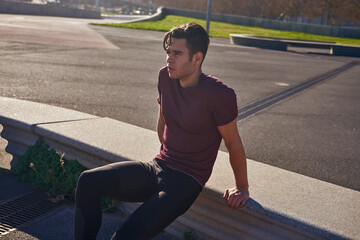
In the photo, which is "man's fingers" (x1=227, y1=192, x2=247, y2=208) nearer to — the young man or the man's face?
the young man

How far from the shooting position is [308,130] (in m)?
6.98

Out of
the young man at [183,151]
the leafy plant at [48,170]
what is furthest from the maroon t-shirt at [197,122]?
the leafy plant at [48,170]

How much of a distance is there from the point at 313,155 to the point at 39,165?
3230 mm

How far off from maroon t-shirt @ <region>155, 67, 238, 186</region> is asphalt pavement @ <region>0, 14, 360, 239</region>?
222 cm

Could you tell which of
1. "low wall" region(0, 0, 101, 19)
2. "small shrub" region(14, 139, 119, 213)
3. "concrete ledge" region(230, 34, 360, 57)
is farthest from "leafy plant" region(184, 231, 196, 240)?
"low wall" region(0, 0, 101, 19)

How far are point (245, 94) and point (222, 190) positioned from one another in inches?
263

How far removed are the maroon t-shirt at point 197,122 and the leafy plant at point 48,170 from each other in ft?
3.88

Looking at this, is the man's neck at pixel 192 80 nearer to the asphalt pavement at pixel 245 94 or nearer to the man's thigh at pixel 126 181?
the man's thigh at pixel 126 181

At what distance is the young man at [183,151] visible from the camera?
9.46 ft

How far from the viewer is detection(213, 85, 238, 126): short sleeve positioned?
115 inches

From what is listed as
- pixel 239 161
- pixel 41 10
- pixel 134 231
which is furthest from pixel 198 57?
pixel 41 10

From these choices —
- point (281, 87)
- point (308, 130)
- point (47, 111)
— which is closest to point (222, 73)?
point (281, 87)

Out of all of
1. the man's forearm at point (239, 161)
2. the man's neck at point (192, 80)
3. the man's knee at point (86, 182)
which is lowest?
the man's knee at point (86, 182)

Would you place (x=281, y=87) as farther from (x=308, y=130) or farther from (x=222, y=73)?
(x=308, y=130)
